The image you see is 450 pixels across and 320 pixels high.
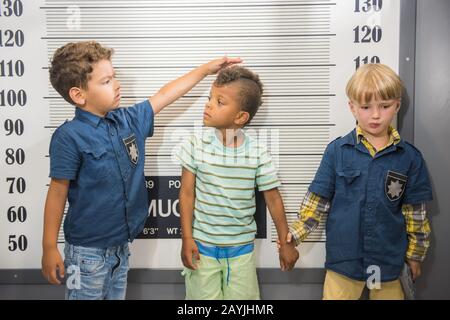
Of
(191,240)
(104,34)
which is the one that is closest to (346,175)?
(191,240)

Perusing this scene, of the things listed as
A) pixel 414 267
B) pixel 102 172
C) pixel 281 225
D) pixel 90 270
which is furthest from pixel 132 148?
pixel 414 267

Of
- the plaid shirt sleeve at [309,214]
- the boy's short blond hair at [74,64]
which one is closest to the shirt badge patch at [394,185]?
the plaid shirt sleeve at [309,214]

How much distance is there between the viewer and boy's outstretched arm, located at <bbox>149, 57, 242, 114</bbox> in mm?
1157

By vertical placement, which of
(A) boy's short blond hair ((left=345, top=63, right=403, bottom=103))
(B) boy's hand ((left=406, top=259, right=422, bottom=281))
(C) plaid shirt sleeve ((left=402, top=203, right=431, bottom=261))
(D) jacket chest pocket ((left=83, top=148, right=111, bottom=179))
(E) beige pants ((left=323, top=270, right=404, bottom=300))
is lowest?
(E) beige pants ((left=323, top=270, right=404, bottom=300))

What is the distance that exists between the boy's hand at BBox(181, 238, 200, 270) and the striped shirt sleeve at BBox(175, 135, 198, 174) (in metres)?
0.19

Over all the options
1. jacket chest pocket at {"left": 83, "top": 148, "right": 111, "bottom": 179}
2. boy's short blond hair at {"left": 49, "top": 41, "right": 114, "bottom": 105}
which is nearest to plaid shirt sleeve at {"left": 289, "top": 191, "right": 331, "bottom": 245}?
jacket chest pocket at {"left": 83, "top": 148, "right": 111, "bottom": 179}

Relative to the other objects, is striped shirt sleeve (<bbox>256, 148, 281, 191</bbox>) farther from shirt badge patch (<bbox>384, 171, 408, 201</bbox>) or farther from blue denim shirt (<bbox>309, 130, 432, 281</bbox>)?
shirt badge patch (<bbox>384, 171, 408, 201</bbox>)

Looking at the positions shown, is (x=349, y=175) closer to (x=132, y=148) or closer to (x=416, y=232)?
(x=416, y=232)

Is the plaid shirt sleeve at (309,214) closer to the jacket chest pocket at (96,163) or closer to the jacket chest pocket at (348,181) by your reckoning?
the jacket chest pocket at (348,181)

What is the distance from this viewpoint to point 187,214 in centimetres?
116

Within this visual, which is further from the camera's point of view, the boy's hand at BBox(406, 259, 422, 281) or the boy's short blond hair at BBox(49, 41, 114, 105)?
the boy's hand at BBox(406, 259, 422, 281)

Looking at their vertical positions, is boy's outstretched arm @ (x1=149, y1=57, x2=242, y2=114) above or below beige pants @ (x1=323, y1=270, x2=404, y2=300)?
above

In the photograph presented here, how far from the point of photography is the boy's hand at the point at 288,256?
121 centimetres
